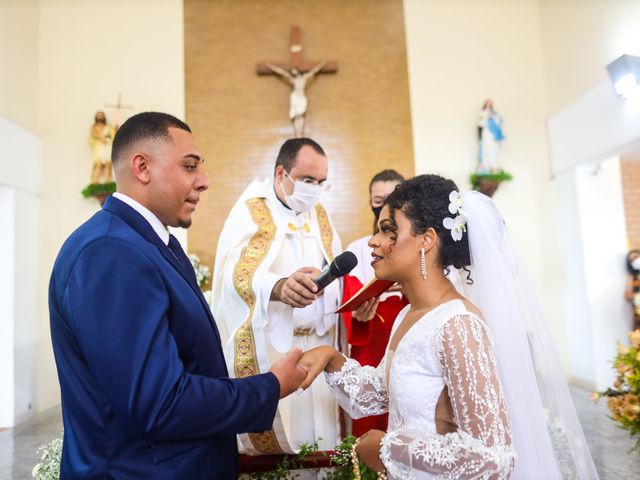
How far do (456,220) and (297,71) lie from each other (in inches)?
227

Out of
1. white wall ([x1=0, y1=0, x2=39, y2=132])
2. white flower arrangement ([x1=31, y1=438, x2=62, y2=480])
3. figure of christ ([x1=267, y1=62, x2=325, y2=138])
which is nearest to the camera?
white flower arrangement ([x1=31, y1=438, x2=62, y2=480])

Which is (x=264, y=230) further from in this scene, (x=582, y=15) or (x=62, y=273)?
(x=582, y=15)

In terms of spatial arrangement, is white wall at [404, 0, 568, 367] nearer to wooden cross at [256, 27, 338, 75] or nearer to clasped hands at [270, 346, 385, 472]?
wooden cross at [256, 27, 338, 75]

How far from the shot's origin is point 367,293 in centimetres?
233

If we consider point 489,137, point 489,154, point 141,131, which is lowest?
point 141,131

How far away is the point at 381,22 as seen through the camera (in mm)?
7324

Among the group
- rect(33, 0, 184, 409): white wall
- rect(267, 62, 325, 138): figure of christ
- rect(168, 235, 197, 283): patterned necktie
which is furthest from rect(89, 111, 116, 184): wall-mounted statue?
rect(168, 235, 197, 283): patterned necktie

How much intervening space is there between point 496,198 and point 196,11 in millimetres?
4806

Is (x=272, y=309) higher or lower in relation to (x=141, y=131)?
lower

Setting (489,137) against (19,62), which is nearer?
(19,62)

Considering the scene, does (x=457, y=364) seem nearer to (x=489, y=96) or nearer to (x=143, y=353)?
(x=143, y=353)

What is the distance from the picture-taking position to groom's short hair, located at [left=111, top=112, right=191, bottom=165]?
5.29ft

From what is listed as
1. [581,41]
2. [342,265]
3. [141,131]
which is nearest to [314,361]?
[342,265]

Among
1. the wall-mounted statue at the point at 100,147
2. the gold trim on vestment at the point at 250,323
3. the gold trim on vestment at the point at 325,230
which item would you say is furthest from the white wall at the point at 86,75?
the gold trim on vestment at the point at 250,323
